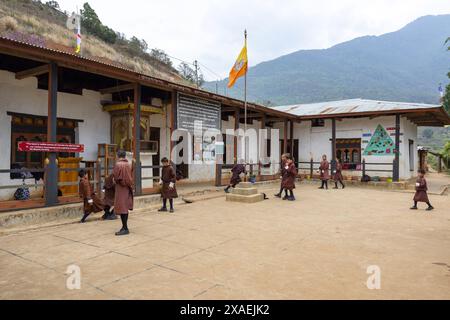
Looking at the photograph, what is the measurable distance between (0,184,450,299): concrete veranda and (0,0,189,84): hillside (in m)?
15.6

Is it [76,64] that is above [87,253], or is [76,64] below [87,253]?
above

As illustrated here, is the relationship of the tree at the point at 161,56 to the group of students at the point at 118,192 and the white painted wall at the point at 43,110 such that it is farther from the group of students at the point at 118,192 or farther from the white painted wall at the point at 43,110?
the group of students at the point at 118,192

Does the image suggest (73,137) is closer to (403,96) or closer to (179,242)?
(179,242)

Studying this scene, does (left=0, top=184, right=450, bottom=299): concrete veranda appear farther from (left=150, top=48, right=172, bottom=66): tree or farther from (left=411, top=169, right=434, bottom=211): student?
(left=150, top=48, right=172, bottom=66): tree

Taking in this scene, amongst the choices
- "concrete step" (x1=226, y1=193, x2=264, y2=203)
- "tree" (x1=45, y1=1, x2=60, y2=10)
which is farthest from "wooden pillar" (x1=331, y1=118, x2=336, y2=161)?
"tree" (x1=45, y1=1, x2=60, y2=10)

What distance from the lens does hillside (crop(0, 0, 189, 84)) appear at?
22.1 m

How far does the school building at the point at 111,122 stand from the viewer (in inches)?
289

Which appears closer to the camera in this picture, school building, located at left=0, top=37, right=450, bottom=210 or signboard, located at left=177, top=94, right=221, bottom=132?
school building, located at left=0, top=37, right=450, bottom=210

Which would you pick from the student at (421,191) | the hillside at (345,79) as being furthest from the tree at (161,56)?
the hillside at (345,79)

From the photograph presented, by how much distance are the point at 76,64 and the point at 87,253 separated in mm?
4621

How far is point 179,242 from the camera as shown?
527 cm

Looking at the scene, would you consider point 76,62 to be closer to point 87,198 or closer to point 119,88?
point 119,88

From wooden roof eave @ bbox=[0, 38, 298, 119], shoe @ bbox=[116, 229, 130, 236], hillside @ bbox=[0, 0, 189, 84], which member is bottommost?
shoe @ bbox=[116, 229, 130, 236]
